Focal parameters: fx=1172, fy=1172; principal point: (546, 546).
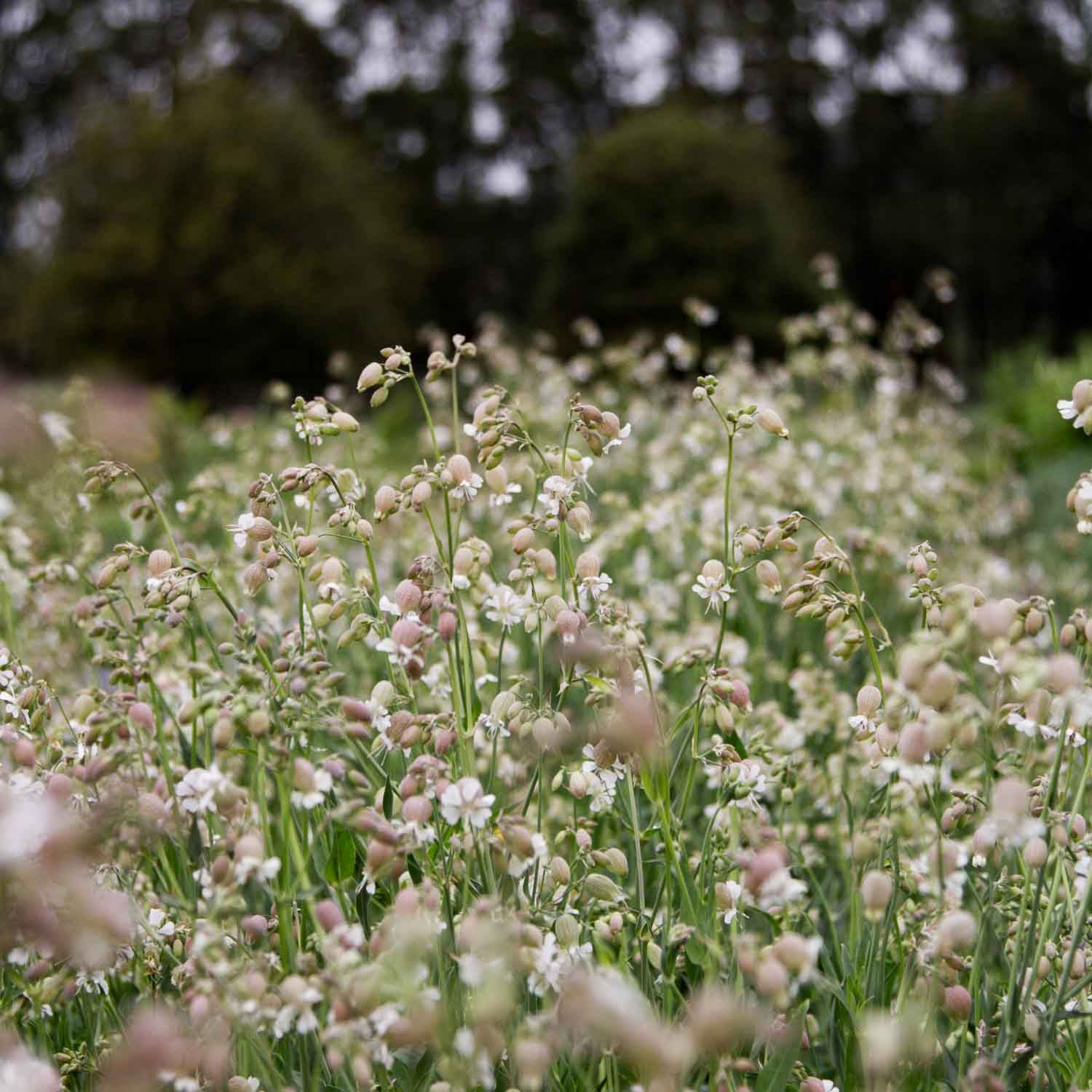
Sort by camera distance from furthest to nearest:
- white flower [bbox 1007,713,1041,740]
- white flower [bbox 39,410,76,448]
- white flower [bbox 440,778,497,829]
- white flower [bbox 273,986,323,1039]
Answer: white flower [bbox 39,410,76,448] < white flower [bbox 1007,713,1041,740] < white flower [bbox 440,778,497,829] < white flower [bbox 273,986,323,1039]

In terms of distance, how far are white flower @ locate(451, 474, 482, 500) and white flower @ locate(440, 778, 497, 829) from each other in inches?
18.4

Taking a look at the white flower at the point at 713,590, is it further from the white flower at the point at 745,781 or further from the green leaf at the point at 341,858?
the green leaf at the point at 341,858

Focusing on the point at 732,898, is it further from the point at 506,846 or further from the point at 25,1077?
the point at 25,1077

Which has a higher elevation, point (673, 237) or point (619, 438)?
point (673, 237)

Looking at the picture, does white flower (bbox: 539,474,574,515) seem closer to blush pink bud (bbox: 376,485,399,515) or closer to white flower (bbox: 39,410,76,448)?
blush pink bud (bbox: 376,485,399,515)

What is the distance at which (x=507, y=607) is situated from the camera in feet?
5.08

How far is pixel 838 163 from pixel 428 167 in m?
8.57

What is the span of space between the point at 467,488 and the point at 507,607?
0.17 m

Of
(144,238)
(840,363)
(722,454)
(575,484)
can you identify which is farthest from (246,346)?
(575,484)

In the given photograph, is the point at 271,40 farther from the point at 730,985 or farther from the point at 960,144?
the point at 730,985

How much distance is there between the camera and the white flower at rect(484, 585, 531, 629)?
5.01 ft

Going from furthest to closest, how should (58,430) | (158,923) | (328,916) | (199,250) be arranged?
(199,250), (58,430), (158,923), (328,916)

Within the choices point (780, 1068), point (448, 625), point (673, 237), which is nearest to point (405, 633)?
point (448, 625)

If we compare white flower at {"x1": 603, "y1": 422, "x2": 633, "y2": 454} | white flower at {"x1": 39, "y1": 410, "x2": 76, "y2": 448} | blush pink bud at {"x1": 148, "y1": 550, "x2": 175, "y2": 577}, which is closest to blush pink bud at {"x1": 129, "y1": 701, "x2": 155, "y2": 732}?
blush pink bud at {"x1": 148, "y1": 550, "x2": 175, "y2": 577}
